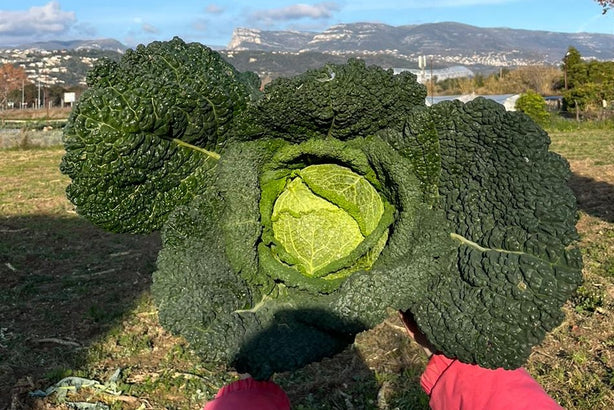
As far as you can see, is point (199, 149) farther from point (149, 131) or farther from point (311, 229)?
point (311, 229)

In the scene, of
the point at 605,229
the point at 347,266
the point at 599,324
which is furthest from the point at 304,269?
the point at 605,229

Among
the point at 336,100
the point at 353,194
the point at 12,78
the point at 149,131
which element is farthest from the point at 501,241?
the point at 12,78

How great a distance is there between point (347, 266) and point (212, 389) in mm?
Result: 2554

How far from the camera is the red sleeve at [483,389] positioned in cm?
137

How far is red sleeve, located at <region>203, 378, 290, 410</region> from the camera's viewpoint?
1.43 meters

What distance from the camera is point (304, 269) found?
4.55ft

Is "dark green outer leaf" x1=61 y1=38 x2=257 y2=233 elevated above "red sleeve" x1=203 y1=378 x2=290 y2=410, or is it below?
above

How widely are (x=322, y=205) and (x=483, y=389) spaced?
62 centimetres

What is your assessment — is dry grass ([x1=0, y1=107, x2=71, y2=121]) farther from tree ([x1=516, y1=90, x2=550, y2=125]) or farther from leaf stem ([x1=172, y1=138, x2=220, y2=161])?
leaf stem ([x1=172, y1=138, x2=220, y2=161])

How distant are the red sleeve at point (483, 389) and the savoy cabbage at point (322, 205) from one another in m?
0.24

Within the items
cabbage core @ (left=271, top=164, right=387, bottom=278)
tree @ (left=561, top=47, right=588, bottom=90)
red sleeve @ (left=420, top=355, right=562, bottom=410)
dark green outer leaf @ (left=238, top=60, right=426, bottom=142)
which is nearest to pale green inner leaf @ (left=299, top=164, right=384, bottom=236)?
cabbage core @ (left=271, top=164, right=387, bottom=278)

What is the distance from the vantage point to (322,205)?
1.43m

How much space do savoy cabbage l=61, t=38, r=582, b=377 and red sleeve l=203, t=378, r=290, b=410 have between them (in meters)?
0.25

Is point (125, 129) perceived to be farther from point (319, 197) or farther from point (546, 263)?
point (546, 263)
